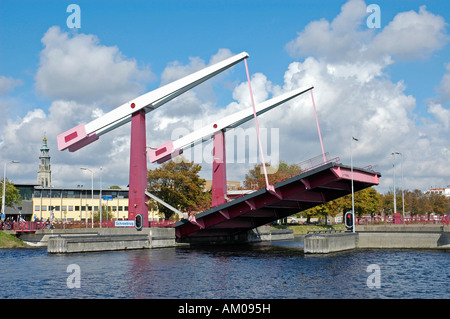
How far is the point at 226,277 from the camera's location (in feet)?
90.5

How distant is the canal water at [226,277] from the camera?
22.1 metres

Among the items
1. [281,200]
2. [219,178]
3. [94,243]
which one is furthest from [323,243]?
[94,243]

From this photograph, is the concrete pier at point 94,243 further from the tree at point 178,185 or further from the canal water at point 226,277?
the tree at point 178,185

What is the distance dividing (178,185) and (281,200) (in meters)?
34.9

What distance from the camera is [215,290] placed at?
2323 centimetres

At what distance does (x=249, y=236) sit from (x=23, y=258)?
3012 centimetres

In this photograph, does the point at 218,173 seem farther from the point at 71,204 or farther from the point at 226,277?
the point at 71,204

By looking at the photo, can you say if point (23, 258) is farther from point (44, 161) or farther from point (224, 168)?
point (44, 161)

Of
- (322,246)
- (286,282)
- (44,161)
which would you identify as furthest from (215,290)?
(44,161)

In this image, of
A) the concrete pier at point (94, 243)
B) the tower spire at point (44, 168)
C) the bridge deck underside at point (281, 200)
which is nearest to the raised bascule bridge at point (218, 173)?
the bridge deck underside at point (281, 200)

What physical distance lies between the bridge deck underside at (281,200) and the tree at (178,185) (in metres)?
21.9

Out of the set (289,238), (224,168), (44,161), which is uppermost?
(44,161)

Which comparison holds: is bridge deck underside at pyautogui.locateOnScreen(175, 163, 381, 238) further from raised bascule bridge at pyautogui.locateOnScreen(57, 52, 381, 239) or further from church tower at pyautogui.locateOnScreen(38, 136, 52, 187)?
church tower at pyautogui.locateOnScreen(38, 136, 52, 187)
